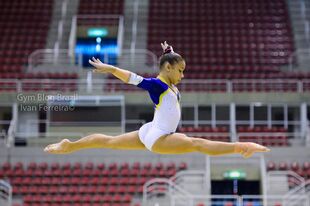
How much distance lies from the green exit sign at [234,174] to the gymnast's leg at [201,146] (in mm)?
11716

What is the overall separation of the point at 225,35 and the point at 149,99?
6.46 metres

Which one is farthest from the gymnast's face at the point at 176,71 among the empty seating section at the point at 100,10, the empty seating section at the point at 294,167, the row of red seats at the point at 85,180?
the empty seating section at the point at 100,10

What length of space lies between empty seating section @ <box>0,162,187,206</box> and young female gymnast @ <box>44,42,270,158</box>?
9.80 metres

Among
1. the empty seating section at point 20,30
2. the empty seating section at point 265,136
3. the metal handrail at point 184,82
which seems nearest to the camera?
the empty seating section at point 265,136

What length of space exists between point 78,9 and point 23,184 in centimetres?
1077

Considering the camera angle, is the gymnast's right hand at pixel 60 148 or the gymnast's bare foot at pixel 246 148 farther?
the gymnast's right hand at pixel 60 148

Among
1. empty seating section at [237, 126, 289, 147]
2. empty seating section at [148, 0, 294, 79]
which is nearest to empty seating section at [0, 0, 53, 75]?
empty seating section at [148, 0, 294, 79]

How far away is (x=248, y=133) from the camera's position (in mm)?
19766

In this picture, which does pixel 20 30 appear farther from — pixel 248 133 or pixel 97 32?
pixel 248 133

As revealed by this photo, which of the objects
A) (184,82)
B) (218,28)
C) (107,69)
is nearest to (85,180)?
(184,82)

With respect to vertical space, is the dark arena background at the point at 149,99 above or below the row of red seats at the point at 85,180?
above

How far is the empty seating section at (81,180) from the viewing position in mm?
17359

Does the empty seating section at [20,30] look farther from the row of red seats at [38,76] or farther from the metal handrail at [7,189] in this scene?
the metal handrail at [7,189]

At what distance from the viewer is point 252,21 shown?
85.3 ft
